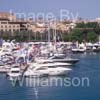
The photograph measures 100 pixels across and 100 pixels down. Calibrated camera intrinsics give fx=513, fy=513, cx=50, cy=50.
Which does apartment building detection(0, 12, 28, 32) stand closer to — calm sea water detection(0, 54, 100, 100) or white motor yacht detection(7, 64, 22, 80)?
white motor yacht detection(7, 64, 22, 80)

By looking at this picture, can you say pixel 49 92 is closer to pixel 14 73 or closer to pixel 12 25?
pixel 14 73

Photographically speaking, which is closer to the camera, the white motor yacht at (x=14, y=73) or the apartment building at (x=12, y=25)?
the white motor yacht at (x=14, y=73)

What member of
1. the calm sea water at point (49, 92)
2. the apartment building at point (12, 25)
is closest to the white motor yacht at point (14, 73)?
the calm sea water at point (49, 92)

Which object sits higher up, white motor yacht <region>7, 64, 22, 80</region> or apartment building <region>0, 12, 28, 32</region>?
apartment building <region>0, 12, 28, 32</region>

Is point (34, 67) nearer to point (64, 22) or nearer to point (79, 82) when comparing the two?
point (79, 82)

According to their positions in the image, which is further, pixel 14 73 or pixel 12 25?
pixel 12 25

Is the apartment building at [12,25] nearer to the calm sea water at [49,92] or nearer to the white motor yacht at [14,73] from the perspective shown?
the white motor yacht at [14,73]

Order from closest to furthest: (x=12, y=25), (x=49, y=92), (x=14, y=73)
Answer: (x=49, y=92) → (x=14, y=73) → (x=12, y=25)

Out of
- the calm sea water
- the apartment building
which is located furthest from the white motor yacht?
the apartment building

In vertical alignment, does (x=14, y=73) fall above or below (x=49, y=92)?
above

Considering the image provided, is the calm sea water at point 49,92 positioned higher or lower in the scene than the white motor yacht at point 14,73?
lower

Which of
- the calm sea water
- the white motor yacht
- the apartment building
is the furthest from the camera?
the apartment building

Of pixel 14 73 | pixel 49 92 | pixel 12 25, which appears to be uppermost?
pixel 12 25

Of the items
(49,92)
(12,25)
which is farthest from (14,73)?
(12,25)
